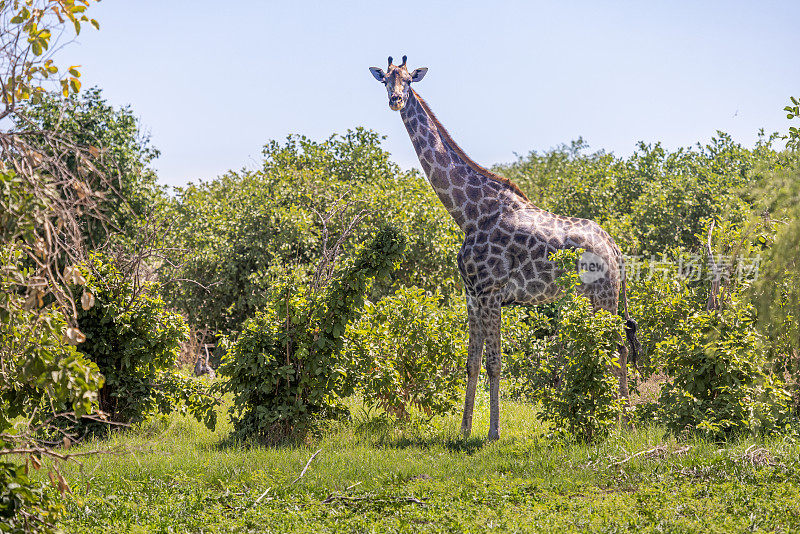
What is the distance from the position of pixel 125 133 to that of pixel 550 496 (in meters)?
15.3

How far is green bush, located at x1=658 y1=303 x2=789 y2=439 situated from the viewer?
344 inches

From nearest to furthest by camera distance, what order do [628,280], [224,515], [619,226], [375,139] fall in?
1. [224,515]
2. [628,280]
3. [619,226]
4. [375,139]

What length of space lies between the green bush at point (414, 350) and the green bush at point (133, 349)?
7.43 ft

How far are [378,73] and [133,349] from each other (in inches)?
189

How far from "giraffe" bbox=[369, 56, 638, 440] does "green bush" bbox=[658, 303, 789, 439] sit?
31.2 inches

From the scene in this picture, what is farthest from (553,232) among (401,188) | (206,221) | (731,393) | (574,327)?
(206,221)

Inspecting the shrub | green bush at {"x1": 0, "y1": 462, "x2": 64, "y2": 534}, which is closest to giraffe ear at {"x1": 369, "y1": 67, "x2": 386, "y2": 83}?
the shrub

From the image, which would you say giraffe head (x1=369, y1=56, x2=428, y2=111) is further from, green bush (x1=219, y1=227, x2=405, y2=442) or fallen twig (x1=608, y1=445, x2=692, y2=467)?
fallen twig (x1=608, y1=445, x2=692, y2=467)

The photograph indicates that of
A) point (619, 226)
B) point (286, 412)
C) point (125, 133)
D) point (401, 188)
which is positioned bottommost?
point (286, 412)

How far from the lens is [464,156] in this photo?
33.8 feet

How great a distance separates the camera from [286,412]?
9.14 m

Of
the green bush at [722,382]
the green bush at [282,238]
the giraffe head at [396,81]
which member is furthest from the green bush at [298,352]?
the green bush at [282,238]

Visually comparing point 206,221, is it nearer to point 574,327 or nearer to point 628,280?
point 628,280

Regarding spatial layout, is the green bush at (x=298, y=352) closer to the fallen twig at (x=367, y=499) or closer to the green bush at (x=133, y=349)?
the green bush at (x=133, y=349)
